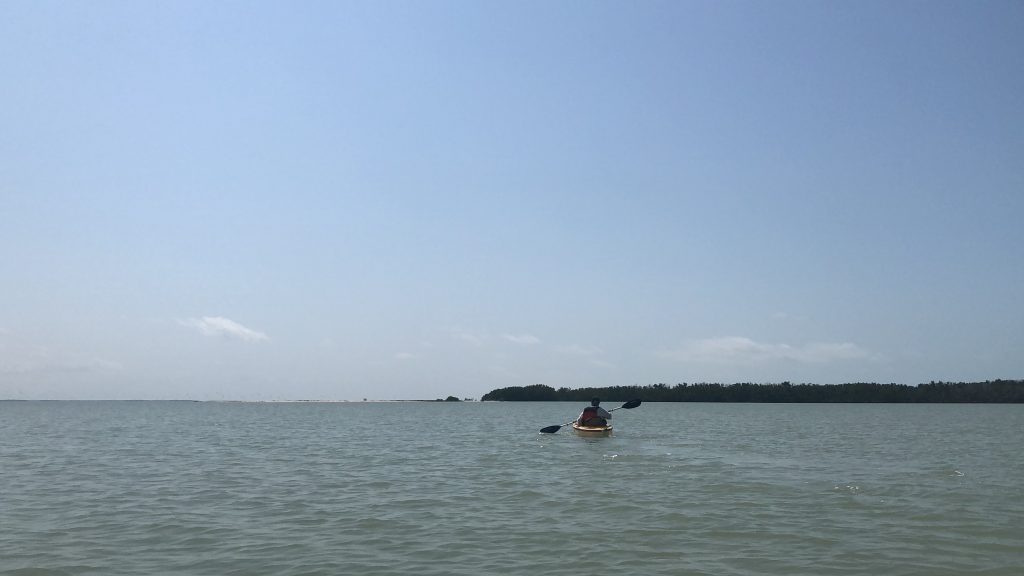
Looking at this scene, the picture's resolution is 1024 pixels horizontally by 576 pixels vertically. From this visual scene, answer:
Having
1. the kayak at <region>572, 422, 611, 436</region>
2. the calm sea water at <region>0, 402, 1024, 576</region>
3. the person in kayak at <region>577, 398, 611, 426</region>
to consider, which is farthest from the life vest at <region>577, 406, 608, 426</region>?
the calm sea water at <region>0, 402, 1024, 576</region>

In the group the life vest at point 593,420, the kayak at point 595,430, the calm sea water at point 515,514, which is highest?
the life vest at point 593,420

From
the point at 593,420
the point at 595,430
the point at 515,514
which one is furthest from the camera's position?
the point at 593,420

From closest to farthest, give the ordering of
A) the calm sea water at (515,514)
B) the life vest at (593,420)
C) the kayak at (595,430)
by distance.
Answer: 1. the calm sea water at (515,514)
2. the kayak at (595,430)
3. the life vest at (593,420)

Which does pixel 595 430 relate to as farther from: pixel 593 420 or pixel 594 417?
pixel 594 417

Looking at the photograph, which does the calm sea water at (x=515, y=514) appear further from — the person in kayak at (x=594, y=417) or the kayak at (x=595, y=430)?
the person in kayak at (x=594, y=417)

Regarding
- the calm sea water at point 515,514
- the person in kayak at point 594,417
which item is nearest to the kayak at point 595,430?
the person in kayak at point 594,417

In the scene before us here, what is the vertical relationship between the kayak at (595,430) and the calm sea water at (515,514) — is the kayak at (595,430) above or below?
above

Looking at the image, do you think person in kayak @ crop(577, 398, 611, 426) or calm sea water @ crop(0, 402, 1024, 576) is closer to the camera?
calm sea water @ crop(0, 402, 1024, 576)

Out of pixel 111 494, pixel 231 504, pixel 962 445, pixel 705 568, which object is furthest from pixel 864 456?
pixel 111 494

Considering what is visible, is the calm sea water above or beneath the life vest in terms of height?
beneath

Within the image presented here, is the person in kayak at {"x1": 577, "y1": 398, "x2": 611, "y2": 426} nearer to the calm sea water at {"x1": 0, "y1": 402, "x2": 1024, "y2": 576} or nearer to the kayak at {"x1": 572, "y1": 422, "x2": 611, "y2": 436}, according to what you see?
the kayak at {"x1": 572, "y1": 422, "x2": 611, "y2": 436}

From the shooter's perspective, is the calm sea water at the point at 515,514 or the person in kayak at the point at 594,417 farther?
the person in kayak at the point at 594,417

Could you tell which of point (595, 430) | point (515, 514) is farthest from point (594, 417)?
point (515, 514)

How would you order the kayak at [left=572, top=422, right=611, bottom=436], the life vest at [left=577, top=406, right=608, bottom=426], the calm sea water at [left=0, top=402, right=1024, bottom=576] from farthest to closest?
the life vest at [left=577, top=406, right=608, bottom=426], the kayak at [left=572, top=422, right=611, bottom=436], the calm sea water at [left=0, top=402, right=1024, bottom=576]
